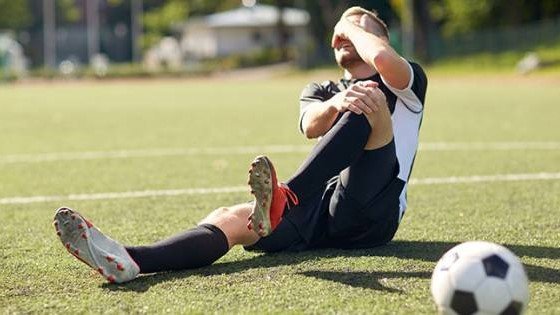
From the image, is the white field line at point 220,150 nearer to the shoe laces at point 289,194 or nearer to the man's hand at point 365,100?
the shoe laces at point 289,194

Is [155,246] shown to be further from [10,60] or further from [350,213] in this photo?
[10,60]

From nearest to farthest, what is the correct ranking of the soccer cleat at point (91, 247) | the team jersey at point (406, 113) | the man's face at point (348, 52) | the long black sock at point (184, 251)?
the soccer cleat at point (91, 247), the long black sock at point (184, 251), the team jersey at point (406, 113), the man's face at point (348, 52)

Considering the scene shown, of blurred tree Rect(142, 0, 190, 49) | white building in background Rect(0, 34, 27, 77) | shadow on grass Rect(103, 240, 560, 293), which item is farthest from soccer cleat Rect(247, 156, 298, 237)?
blurred tree Rect(142, 0, 190, 49)

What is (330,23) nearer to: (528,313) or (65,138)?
(65,138)

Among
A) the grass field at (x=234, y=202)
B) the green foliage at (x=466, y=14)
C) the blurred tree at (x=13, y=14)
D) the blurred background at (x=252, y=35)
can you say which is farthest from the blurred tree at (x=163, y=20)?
the grass field at (x=234, y=202)

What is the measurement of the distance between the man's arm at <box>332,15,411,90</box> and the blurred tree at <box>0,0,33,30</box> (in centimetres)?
7380

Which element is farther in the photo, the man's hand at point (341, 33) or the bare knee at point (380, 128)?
the man's hand at point (341, 33)

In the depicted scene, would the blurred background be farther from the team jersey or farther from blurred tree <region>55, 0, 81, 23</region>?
the team jersey

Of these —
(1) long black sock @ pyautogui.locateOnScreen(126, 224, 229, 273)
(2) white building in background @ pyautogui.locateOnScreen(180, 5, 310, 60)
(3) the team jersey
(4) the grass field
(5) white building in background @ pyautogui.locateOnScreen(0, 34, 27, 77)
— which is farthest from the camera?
(2) white building in background @ pyautogui.locateOnScreen(180, 5, 310, 60)

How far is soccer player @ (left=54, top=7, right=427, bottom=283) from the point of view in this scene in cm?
412

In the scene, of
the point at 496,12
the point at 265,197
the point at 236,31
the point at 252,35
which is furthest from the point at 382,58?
the point at 252,35

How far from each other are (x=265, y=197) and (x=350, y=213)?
624mm

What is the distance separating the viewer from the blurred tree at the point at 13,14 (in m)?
75.1

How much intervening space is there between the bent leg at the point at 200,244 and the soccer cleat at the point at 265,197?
0.70ft
